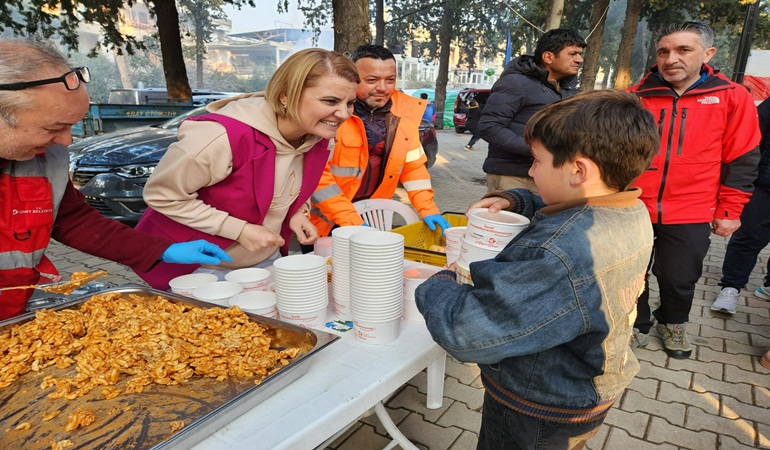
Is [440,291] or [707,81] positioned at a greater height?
[707,81]

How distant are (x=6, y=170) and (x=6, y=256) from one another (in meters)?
0.31

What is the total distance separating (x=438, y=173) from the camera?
1161 centimetres

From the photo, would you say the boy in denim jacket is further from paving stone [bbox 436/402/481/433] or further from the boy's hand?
paving stone [bbox 436/402/481/433]

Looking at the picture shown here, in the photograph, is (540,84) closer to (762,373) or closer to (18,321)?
(762,373)

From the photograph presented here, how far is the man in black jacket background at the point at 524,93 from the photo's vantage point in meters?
3.38

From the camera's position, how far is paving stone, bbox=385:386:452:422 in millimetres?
2711

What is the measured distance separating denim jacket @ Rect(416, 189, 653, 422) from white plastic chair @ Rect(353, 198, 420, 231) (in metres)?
1.91

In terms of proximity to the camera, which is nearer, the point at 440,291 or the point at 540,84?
the point at 440,291

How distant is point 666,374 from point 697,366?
Result: 1.01 feet

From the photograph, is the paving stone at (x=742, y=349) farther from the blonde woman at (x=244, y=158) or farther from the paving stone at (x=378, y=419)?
the blonde woman at (x=244, y=158)

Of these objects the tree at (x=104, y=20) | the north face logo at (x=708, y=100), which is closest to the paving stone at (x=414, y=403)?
the north face logo at (x=708, y=100)

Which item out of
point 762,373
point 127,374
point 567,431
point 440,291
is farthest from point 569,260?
point 762,373

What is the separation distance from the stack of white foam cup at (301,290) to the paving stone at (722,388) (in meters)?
2.74

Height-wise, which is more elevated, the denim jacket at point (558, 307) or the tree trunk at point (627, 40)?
the tree trunk at point (627, 40)
